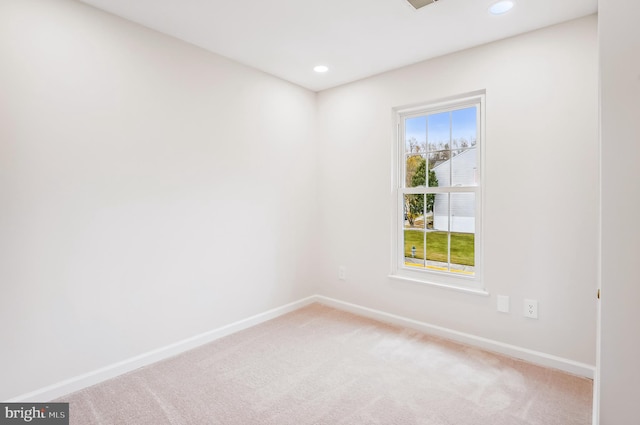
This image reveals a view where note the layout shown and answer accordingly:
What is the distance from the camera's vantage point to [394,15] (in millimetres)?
2287

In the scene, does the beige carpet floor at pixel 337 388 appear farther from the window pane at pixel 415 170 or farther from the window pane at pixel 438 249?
the window pane at pixel 415 170

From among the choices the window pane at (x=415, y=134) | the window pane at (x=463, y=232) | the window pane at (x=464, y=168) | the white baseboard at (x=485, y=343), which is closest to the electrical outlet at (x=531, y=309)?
the white baseboard at (x=485, y=343)

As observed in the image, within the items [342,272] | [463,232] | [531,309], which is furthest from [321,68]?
[531,309]

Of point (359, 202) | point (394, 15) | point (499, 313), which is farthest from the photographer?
point (359, 202)

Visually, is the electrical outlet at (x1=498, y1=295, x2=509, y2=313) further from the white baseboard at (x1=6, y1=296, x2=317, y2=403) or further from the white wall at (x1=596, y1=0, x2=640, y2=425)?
the white baseboard at (x1=6, y1=296, x2=317, y2=403)

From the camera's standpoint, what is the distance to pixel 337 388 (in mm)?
2174

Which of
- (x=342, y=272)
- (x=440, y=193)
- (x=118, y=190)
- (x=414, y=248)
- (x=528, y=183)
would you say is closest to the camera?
(x=118, y=190)

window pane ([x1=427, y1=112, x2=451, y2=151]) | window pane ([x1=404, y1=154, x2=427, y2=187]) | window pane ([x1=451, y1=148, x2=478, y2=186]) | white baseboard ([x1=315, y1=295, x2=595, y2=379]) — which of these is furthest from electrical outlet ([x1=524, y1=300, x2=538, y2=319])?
window pane ([x1=427, y1=112, x2=451, y2=151])

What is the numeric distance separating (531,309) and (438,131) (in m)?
1.64

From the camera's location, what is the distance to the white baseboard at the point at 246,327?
210cm

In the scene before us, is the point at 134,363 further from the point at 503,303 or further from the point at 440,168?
the point at 440,168

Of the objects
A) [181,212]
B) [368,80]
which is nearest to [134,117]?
[181,212]

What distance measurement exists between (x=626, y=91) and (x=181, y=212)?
2.69m

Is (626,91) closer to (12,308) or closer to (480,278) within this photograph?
(480,278)
